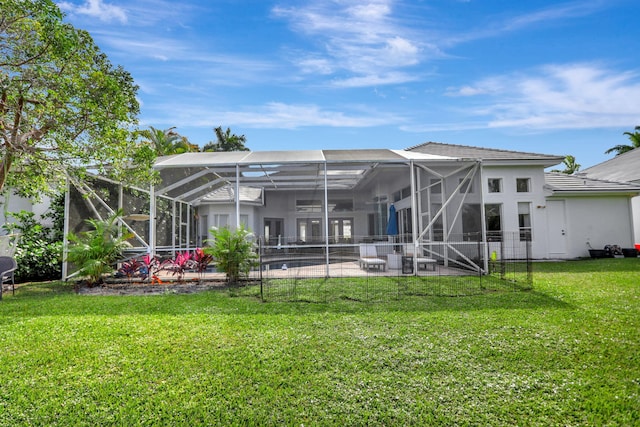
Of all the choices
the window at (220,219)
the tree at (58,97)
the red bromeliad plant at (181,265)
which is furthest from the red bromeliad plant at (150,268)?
the window at (220,219)

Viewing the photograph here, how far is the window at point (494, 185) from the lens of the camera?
15.3 meters

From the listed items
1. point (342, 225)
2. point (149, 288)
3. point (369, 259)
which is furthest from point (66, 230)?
point (342, 225)

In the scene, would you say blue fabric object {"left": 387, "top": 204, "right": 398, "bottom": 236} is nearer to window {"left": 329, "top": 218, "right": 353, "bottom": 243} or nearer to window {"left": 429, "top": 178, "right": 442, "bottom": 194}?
window {"left": 429, "top": 178, "right": 442, "bottom": 194}

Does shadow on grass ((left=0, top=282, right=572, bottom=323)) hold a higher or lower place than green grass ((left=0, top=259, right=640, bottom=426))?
higher

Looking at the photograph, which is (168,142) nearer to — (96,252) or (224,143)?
(224,143)

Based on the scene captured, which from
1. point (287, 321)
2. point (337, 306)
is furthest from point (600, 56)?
point (287, 321)

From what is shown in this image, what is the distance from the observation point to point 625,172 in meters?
21.8

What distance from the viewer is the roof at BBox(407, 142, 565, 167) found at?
48.0ft

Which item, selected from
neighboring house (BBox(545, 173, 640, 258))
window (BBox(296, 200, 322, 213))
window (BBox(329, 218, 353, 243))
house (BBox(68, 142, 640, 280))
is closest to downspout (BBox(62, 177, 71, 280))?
house (BBox(68, 142, 640, 280))

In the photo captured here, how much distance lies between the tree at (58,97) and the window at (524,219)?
14896 millimetres

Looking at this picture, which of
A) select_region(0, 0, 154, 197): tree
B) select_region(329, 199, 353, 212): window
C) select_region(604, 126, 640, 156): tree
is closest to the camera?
select_region(0, 0, 154, 197): tree

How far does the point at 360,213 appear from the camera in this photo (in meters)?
21.4

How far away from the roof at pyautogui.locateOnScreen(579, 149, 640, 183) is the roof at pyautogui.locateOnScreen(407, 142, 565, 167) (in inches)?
359

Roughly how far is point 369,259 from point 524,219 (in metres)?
8.44
